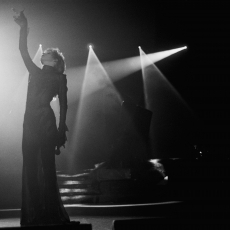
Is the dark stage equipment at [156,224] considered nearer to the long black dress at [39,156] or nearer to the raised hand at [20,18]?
the long black dress at [39,156]

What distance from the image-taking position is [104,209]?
5.20 m

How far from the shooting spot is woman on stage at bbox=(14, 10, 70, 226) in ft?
10.5

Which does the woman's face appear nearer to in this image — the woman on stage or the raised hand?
the woman on stage

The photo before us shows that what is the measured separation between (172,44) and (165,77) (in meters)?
1.14

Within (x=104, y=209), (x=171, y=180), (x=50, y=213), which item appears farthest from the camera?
(x=171, y=180)

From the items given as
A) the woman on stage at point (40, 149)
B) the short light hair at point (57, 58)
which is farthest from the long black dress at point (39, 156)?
the short light hair at point (57, 58)

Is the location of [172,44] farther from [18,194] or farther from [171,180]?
[18,194]

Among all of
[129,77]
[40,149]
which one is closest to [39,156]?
[40,149]

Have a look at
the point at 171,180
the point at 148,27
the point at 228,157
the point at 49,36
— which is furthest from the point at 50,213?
the point at 148,27

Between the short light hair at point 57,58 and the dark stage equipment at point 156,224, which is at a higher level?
the short light hair at point 57,58

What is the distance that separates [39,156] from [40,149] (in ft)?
0.23

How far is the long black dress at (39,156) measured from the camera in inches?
126

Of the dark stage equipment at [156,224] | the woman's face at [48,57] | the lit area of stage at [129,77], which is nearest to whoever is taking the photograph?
the dark stage equipment at [156,224]

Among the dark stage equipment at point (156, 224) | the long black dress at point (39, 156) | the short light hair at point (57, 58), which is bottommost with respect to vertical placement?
the dark stage equipment at point (156, 224)
